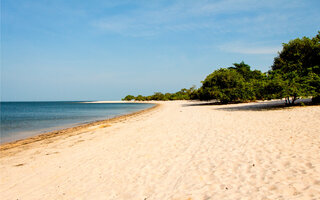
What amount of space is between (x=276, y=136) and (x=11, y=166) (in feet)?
35.6

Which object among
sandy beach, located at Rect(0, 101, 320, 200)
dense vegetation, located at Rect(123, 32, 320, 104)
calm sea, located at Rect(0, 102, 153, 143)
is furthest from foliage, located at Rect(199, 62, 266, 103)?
sandy beach, located at Rect(0, 101, 320, 200)

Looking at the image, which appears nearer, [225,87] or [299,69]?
[299,69]

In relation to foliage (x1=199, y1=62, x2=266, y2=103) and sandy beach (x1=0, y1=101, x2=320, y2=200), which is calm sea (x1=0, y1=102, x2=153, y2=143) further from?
foliage (x1=199, y1=62, x2=266, y2=103)

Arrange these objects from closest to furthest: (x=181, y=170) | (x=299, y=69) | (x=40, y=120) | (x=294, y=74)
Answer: (x=181, y=170) < (x=294, y=74) < (x=299, y=69) < (x=40, y=120)

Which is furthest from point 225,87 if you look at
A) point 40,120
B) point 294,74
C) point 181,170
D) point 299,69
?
point 181,170

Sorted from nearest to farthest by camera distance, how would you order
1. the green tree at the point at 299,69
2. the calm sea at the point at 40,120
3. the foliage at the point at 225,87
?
the green tree at the point at 299,69
the calm sea at the point at 40,120
the foliage at the point at 225,87

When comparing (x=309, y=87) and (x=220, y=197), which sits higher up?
(x=309, y=87)

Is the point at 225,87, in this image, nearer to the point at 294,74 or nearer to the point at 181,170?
the point at 294,74

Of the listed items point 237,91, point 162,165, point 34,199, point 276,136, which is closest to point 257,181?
point 162,165

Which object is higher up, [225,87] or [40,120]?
[225,87]

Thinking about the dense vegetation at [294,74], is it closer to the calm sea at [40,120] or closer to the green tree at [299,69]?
the green tree at [299,69]

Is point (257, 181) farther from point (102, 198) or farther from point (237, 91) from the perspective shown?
point (237, 91)

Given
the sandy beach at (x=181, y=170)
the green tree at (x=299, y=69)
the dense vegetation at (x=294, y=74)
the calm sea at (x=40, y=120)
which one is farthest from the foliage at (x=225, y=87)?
the sandy beach at (x=181, y=170)

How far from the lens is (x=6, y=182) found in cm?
626
